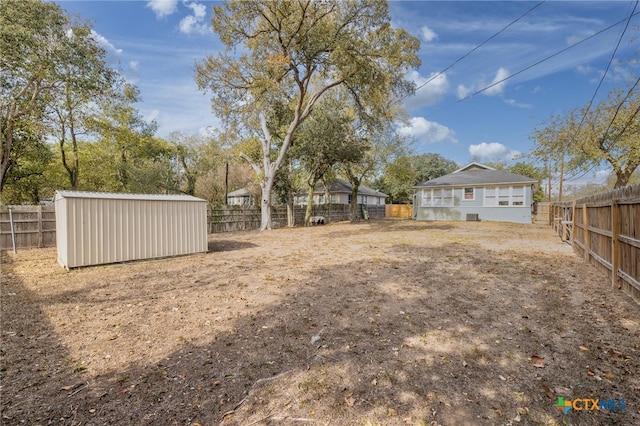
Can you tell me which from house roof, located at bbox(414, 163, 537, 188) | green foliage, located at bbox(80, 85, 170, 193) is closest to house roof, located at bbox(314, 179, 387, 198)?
house roof, located at bbox(414, 163, 537, 188)

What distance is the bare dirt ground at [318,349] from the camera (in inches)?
83.5

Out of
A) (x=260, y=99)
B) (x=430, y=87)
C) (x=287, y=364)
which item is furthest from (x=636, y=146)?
(x=287, y=364)

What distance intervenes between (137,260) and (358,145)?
1349cm

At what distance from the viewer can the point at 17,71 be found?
36.1ft

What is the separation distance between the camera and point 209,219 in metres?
14.8

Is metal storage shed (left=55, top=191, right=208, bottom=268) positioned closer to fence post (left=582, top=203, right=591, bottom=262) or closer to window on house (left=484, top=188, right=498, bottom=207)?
fence post (left=582, top=203, right=591, bottom=262)

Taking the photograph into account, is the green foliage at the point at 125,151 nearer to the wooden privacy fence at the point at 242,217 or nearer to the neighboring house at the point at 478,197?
the wooden privacy fence at the point at 242,217

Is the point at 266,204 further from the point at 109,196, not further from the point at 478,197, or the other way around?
the point at 478,197

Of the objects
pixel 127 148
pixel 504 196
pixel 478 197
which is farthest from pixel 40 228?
pixel 504 196

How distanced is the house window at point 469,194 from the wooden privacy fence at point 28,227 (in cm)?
2377

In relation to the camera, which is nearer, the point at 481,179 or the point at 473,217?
the point at 473,217

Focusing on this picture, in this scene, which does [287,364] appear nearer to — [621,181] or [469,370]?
[469,370]

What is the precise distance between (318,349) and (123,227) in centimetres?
628

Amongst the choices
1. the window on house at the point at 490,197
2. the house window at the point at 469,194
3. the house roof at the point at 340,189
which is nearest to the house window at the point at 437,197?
the house window at the point at 469,194
